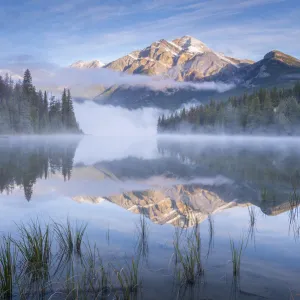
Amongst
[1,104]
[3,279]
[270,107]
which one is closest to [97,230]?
[3,279]

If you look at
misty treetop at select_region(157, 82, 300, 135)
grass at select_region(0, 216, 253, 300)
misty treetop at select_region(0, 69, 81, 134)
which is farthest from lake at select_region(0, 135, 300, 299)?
misty treetop at select_region(157, 82, 300, 135)

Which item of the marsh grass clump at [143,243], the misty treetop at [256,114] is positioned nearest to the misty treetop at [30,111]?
the misty treetop at [256,114]

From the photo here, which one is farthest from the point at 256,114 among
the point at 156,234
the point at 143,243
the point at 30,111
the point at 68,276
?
the point at 68,276

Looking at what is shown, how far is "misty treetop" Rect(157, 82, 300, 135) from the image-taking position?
364 ft

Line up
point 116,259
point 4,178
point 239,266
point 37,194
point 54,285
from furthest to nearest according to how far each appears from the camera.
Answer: point 4,178
point 37,194
point 116,259
point 239,266
point 54,285

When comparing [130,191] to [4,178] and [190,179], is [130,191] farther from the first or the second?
[4,178]

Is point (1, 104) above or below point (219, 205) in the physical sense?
above

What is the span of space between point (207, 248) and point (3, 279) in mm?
5097

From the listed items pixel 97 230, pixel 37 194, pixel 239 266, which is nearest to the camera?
pixel 239 266

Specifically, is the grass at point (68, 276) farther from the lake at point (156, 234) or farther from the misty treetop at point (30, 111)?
the misty treetop at point (30, 111)

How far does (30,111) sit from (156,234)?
332ft

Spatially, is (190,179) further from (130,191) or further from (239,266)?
(239,266)

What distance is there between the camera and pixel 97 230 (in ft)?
33.2

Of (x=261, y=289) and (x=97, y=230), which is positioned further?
(x=97, y=230)
